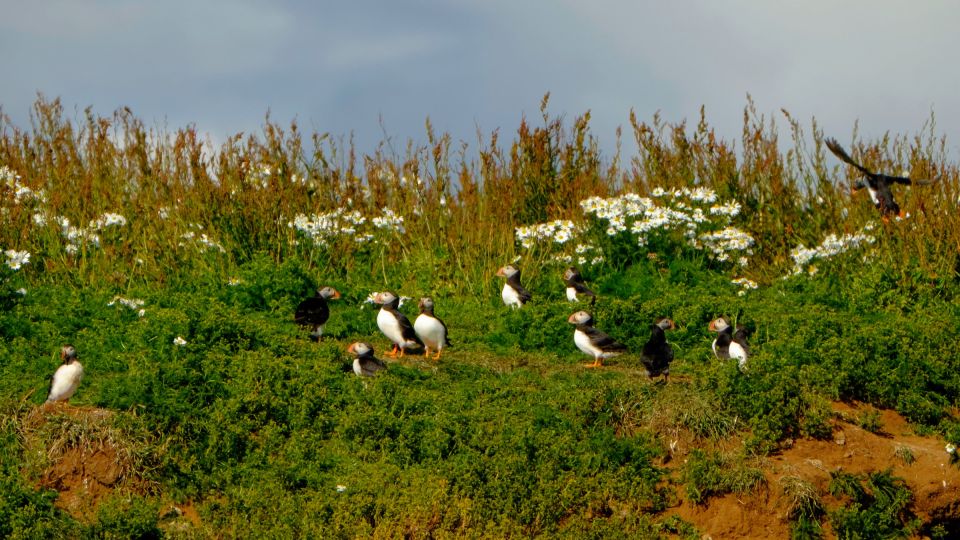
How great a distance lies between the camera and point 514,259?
16469mm

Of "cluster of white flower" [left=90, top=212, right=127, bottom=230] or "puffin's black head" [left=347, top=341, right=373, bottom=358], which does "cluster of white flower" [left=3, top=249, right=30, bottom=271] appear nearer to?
"cluster of white flower" [left=90, top=212, right=127, bottom=230]

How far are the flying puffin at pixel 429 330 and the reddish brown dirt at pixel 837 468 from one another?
11.1 feet

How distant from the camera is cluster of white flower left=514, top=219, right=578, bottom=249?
54.5ft

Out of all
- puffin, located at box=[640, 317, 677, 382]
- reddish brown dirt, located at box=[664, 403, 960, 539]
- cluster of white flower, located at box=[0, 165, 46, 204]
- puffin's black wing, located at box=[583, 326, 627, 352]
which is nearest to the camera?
reddish brown dirt, located at box=[664, 403, 960, 539]

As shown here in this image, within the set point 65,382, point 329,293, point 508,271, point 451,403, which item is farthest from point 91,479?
point 508,271

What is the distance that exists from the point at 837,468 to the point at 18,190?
12427 mm

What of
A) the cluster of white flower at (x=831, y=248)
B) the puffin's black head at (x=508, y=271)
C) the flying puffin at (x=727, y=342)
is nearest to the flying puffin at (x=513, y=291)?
the puffin's black head at (x=508, y=271)

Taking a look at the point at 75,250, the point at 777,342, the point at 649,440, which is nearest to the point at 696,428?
the point at 649,440

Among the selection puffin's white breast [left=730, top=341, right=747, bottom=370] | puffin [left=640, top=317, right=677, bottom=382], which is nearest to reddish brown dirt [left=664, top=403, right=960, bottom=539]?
puffin's white breast [left=730, top=341, right=747, bottom=370]

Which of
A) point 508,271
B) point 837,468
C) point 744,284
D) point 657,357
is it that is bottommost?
point 837,468

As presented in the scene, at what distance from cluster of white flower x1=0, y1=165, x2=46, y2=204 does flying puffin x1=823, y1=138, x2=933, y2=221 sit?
1154 centimetres

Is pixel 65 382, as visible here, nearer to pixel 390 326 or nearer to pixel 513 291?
pixel 390 326

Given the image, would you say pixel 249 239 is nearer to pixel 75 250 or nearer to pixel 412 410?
pixel 75 250

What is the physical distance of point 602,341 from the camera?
1237 cm
